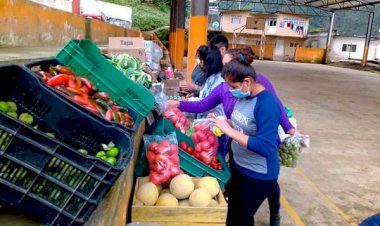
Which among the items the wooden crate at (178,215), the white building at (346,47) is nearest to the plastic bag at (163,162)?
the wooden crate at (178,215)

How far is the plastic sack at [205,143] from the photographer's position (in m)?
2.62

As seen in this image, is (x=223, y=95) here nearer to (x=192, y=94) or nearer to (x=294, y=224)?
(x=294, y=224)

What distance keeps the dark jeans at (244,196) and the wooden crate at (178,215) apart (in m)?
0.32

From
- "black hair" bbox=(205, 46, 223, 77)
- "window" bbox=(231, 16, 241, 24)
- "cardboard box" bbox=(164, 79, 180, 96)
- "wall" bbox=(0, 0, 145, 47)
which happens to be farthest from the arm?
"window" bbox=(231, 16, 241, 24)

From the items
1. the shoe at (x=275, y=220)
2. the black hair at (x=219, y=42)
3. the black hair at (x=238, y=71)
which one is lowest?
the shoe at (x=275, y=220)

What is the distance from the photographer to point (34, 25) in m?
5.52

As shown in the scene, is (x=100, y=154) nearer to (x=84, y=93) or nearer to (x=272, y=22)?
(x=84, y=93)

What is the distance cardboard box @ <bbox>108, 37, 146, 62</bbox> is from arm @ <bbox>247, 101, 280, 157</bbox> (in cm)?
292

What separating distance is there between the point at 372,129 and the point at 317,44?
32.9m

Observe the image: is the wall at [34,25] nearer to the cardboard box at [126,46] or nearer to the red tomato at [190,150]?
the cardboard box at [126,46]

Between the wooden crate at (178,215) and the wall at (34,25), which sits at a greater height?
the wall at (34,25)

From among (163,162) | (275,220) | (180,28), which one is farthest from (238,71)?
(180,28)

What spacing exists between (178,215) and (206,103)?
4.17 feet

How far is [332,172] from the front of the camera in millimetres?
4879
